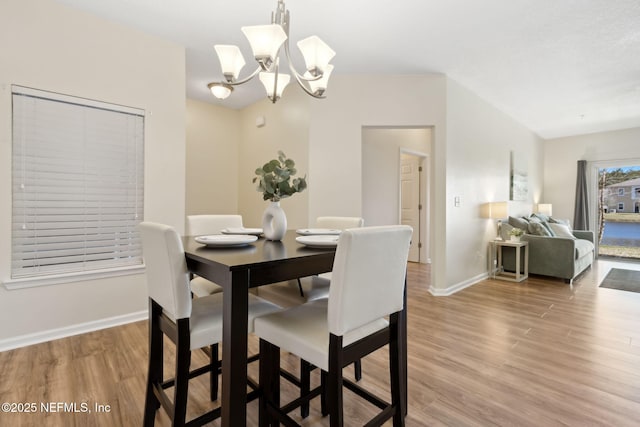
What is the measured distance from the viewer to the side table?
165 inches

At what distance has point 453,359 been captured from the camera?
6.83 ft

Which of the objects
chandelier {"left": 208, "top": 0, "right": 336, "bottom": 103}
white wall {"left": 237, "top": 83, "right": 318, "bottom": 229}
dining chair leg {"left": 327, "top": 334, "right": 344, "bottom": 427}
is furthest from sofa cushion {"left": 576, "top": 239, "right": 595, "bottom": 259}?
dining chair leg {"left": 327, "top": 334, "right": 344, "bottom": 427}

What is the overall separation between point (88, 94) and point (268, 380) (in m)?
2.58

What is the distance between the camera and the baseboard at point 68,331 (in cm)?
217

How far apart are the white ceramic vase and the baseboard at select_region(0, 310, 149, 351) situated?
1.82 m

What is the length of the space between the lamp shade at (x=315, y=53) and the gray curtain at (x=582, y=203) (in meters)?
6.81

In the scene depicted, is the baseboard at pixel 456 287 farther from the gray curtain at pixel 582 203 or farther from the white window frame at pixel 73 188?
the gray curtain at pixel 582 203

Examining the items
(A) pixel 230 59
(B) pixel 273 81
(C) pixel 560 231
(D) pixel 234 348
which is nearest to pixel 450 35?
(B) pixel 273 81

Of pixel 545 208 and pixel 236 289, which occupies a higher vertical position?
pixel 545 208

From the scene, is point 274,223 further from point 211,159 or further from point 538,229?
point 538,229

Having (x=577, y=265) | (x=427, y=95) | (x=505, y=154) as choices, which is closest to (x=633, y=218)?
(x=577, y=265)

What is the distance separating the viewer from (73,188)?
2.39 meters

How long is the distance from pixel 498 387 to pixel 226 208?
4056mm

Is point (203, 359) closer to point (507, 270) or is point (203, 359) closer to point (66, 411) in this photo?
point (66, 411)
